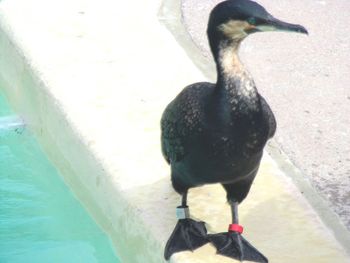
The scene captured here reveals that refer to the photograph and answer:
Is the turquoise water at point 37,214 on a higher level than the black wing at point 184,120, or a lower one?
lower

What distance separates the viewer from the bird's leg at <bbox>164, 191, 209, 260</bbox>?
11.2ft

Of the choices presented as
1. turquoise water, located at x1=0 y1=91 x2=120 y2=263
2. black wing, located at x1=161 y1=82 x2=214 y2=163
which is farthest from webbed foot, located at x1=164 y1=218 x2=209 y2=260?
turquoise water, located at x1=0 y1=91 x2=120 y2=263

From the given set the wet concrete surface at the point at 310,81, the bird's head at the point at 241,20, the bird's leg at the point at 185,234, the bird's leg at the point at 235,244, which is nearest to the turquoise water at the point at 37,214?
the bird's leg at the point at 185,234

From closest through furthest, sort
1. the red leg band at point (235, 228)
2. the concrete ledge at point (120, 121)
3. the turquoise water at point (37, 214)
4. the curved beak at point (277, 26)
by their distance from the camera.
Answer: the curved beak at point (277, 26)
the red leg band at point (235, 228)
the concrete ledge at point (120, 121)
the turquoise water at point (37, 214)

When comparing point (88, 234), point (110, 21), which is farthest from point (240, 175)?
point (110, 21)

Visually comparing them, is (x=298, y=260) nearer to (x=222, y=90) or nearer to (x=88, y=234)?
(x=222, y=90)

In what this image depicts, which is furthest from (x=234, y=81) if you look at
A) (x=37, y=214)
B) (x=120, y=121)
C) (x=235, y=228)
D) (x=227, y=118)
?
(x=37, y=214)

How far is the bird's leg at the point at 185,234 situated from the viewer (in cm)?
341

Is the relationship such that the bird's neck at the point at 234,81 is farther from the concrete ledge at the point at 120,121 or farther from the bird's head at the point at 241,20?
the concrete ledge at the point at 120,121

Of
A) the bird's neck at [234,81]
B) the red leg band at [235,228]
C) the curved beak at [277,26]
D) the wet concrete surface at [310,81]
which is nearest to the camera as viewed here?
the curved beak at [277,26]

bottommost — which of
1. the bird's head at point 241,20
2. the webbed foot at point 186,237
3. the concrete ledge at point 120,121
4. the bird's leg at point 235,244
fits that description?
the concrete ledge at point 120,121

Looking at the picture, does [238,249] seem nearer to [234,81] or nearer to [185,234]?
[185,234]

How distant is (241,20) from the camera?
3102 mm

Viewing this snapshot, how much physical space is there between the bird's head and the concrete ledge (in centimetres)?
79
